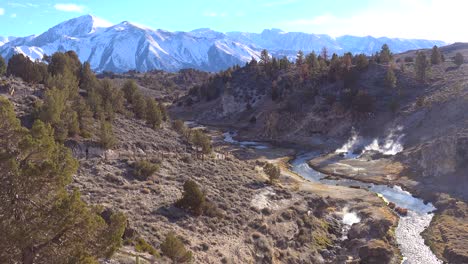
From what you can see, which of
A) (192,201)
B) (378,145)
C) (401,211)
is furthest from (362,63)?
(192,201)

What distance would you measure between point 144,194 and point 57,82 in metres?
27.9

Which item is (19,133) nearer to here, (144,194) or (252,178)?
(144,194)

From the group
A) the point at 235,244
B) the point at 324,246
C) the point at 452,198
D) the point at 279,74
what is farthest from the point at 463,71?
the point at 235,244

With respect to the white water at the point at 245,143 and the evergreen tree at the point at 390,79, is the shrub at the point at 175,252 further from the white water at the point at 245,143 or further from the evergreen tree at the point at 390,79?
the evergreen tree at the point at 390,79

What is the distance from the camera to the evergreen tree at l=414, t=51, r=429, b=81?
110m

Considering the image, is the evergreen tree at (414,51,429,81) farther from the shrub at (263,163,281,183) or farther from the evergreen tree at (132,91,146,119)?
the evergreen tree at (132,91,146,119)

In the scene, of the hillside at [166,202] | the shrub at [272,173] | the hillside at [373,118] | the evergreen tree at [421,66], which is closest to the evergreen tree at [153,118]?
the hillside at [166,202]

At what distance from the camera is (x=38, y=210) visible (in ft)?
56.5

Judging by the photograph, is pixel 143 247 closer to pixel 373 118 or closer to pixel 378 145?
pixel 378 145

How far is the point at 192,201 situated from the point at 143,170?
781 cm

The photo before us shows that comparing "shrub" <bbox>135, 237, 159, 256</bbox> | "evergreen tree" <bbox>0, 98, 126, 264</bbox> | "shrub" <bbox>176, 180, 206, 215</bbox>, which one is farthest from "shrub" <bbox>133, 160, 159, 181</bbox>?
"evergreen tree" <bbox>0, 98, 126, 264</bbox>

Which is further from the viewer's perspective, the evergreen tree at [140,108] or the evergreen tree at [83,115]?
the evergreen tree at [140,108]

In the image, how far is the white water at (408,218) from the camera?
4216 cm

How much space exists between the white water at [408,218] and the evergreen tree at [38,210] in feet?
109
